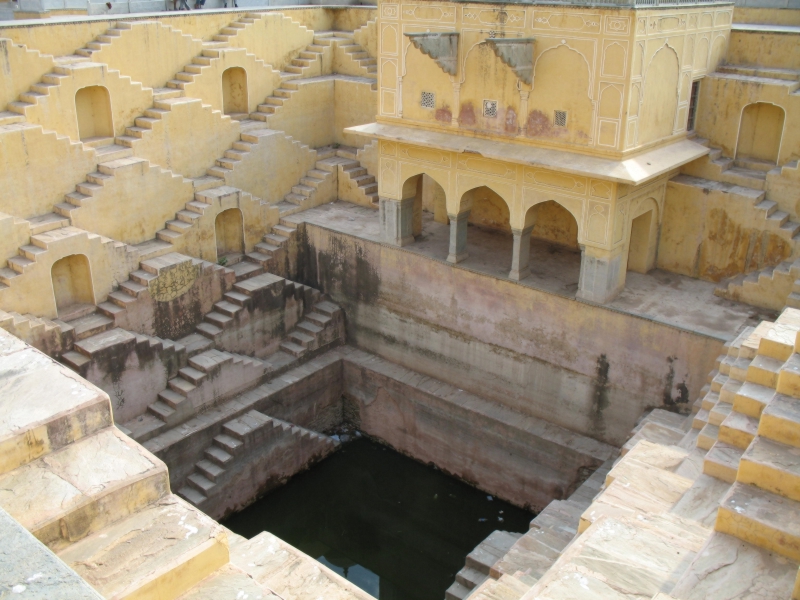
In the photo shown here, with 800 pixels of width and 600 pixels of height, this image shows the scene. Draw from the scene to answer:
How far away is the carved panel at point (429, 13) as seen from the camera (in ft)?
41.8

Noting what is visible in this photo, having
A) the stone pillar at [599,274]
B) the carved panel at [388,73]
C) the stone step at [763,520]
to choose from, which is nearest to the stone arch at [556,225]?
the stone pillar at [599,274]

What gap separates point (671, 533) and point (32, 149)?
454 inches

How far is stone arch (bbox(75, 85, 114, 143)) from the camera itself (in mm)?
14500

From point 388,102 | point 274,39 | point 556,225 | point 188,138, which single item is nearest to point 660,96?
point 556,225

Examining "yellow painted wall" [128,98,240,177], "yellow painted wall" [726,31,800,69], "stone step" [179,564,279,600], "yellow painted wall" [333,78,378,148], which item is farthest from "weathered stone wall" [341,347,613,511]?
"stone step" [179,564,279,600]

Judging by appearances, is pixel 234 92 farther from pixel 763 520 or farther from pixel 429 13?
pixel 763 520

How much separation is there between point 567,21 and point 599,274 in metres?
3.99

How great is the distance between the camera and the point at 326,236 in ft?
52.3

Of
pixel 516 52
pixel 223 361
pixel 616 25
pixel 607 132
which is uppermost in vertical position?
pixel 616 25

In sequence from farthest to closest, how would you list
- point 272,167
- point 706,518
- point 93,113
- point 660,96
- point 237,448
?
point 272,167 < point 93,113 < point 237,448 < point 660,96 < point 706,518

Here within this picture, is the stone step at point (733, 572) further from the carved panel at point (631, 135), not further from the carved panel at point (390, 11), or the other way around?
the carved panel at point (390, 11)

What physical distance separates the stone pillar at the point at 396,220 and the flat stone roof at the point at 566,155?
136cm

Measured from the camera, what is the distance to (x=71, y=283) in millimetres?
13094

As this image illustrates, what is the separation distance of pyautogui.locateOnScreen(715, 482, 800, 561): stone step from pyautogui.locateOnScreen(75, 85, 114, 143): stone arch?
42.3ft
